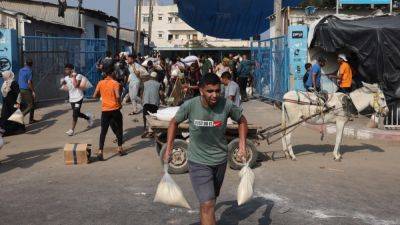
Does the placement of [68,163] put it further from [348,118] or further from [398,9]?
[398,9]

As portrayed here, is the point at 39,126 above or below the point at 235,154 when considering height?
below

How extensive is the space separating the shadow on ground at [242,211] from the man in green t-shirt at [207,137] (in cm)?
123

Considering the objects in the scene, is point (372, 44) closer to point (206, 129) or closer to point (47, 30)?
point (206, 129)

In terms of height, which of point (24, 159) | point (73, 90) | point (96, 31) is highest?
point (96, 31)

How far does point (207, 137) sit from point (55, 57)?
50.8 ft

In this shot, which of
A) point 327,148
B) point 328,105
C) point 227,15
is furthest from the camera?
point 227,15

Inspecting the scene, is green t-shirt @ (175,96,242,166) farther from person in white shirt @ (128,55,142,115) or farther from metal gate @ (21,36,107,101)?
metal gate @ (21,36,107,101)

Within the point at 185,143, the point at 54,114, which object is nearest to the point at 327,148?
Answer: the point at 185,143

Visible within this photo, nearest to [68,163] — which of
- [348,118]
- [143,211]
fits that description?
[143,211]

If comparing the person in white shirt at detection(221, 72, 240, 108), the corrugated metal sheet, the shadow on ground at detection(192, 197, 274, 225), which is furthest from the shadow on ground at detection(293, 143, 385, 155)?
the corrugated metal sheet

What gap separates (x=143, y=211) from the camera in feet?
20.9

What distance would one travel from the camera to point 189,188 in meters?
7.46

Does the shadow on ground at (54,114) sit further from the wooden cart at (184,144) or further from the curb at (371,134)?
the curb at (371,134)

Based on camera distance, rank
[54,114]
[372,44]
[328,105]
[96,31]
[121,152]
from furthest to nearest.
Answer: [96,31] → [54,114] → [372,44] → [121,152] → [328,105]
